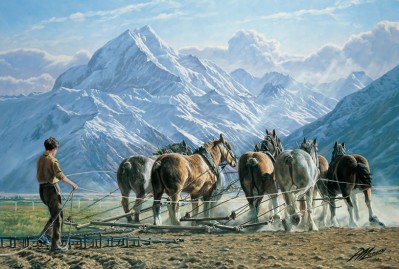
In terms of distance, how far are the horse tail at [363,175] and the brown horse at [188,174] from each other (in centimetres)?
452

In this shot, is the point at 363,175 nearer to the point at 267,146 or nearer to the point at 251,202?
the point at 267,146

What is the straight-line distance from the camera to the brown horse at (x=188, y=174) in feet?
66.5

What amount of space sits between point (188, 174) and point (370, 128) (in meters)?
153

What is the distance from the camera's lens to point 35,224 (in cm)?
3622

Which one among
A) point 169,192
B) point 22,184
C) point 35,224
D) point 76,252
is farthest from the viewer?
point 22,184

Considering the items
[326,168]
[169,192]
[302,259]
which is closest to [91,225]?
[169,192]

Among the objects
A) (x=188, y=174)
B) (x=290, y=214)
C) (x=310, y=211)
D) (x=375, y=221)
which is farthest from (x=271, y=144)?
(x=375, y=221)

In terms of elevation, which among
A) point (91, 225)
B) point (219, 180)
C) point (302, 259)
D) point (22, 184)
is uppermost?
point (22, 184)

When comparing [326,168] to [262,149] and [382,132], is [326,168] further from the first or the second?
[382,132]

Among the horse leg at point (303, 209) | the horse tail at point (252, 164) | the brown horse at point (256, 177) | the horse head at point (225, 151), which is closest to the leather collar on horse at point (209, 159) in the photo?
the horse head at point (225, 151)

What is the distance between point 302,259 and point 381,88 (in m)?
190

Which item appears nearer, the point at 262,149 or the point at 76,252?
the point at 76,252

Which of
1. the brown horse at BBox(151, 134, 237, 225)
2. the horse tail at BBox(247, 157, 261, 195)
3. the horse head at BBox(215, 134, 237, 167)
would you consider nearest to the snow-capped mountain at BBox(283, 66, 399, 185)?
the horse head at BBox(215, 134, 237, 167)

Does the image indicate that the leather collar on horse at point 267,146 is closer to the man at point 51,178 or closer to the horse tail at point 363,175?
the horse tail at point 363,175
